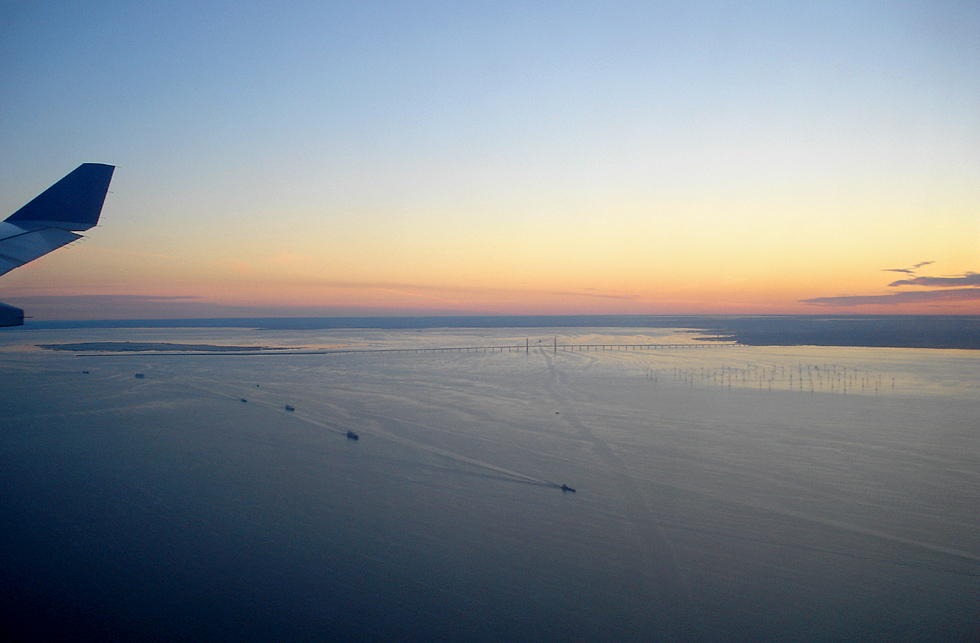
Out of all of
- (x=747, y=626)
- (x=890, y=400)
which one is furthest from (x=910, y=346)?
(x=747, y=626)

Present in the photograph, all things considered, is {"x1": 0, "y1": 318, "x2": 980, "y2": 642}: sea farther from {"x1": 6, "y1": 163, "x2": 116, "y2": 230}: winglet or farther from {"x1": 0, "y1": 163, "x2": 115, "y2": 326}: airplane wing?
{"x1": 6, "y1": 163, "x2": 116, "y2": 230}: winglet

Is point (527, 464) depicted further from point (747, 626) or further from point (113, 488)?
point (113, 488)

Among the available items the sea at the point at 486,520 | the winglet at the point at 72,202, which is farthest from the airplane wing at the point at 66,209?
the sea at the point at 486,520

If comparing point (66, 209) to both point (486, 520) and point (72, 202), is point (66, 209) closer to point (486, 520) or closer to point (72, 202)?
point (72, 202)

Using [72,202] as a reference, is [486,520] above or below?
below

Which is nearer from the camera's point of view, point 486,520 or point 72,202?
point 72,202

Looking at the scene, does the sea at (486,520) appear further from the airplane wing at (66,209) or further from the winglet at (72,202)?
the winglet at (72,202)

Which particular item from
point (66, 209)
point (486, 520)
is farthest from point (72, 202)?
point (486, 520)
